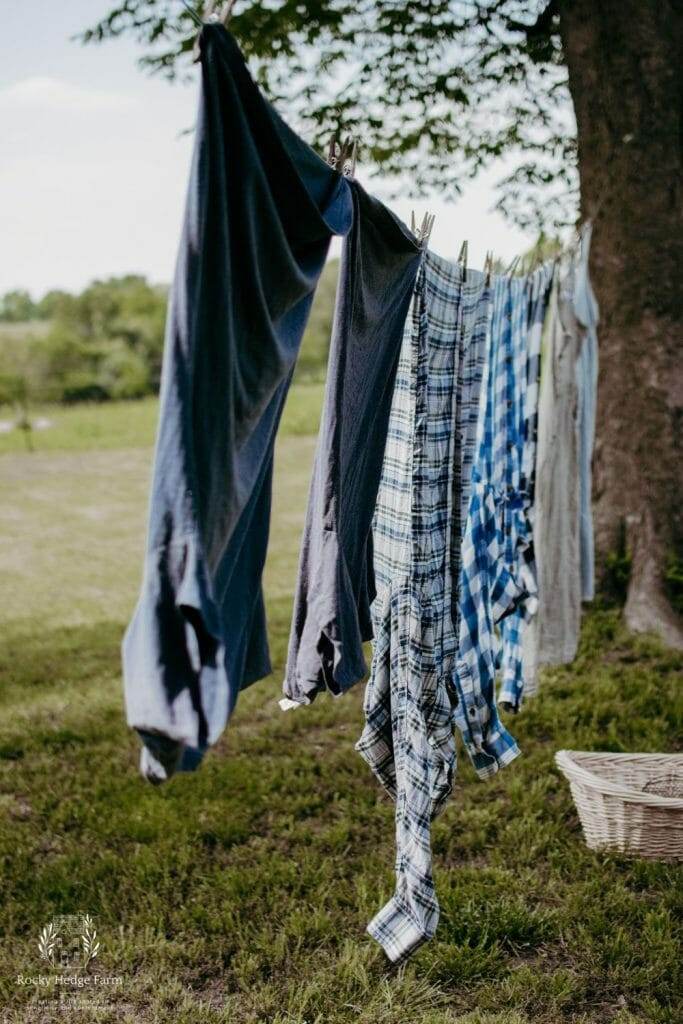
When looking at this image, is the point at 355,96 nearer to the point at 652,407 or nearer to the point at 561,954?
the point at 652,407

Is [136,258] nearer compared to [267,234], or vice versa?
[267,234]

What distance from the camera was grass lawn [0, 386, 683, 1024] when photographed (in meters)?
2.44

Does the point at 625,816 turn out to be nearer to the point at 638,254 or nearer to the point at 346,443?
the point at 346,443

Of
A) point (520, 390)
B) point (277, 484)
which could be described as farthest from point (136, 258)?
point (520, 390)

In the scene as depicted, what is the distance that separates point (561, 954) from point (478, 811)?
0.77m

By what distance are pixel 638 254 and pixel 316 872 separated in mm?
3422

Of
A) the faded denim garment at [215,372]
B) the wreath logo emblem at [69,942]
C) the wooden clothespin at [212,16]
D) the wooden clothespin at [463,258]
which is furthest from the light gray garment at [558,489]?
the wooden clothespin at [212,16]

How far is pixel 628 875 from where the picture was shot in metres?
2.95

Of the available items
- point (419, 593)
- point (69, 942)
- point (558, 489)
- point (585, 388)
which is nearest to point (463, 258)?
point (419, 593)

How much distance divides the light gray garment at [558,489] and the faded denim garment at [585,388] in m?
0.04

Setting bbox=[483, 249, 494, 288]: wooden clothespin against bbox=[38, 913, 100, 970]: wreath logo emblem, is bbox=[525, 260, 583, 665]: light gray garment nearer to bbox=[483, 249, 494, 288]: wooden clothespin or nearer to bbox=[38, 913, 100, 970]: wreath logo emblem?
bbox=[483, 249, 494, 288]: wooden clothespin

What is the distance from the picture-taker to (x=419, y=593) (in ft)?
7.29

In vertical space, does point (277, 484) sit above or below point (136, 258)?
below

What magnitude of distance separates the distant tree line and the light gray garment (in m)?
9.35
